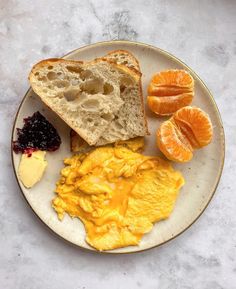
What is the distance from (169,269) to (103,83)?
99cm

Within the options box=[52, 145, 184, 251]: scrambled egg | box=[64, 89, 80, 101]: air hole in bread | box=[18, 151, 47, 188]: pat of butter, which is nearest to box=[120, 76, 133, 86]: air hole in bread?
box=[64, 89, 80, 101]: air hole in bread

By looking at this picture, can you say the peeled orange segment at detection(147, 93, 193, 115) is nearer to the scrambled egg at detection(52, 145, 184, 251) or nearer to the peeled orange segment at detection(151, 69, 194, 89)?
the peeled orange segment at detection(151, 69, 194, 89)

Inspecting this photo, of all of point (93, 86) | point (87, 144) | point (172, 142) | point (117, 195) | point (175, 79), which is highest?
point (175, 79)

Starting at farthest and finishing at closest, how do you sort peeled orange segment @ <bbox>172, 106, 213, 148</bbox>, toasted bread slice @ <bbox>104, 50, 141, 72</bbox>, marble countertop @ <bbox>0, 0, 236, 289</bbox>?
1. marble countertop @ <bbox>0, 0, 236, 289</bbox>
2. toasted bread slice @ <bbox>104, 50, 141, 72</bbox>
3. peeled orange segment @ <bbox>172, 106, 213, 148</bbox>

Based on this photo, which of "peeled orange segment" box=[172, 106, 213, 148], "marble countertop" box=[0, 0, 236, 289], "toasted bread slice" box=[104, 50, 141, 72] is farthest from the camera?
"marble countertop" box=[0, 0, 236, 289]

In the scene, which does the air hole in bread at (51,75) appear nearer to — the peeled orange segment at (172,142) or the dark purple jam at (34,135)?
the dark purple jam at (34,135)

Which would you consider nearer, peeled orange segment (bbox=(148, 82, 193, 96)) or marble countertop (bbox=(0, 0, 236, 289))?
peeled orange segment (bbox=(148, 82, 193, 96))

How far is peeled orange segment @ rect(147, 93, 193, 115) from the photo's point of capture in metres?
2.53

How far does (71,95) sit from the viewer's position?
8.38 ft

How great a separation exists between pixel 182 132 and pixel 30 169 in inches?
28.8

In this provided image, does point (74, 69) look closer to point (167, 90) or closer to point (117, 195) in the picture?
point (167, 90)

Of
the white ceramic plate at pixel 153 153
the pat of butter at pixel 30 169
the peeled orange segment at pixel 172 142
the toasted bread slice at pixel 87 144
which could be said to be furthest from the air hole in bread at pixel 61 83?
the peeled orange segment at pixel 172 142

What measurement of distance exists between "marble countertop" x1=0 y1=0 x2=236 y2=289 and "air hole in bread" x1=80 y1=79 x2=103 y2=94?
1.02 ft

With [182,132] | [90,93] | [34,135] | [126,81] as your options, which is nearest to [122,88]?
[126,81]
